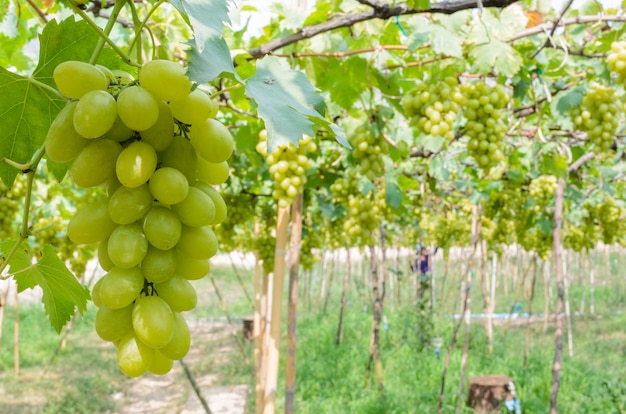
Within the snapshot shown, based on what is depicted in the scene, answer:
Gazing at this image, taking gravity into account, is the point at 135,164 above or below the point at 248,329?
above

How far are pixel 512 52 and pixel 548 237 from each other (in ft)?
17.4

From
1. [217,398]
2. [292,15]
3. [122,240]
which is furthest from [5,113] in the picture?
[217,398]

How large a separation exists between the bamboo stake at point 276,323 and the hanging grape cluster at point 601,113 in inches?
64.0

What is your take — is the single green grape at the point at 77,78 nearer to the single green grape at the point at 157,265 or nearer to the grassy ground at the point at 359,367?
the single green grape at the point at 157,265

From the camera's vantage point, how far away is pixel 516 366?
274 inches

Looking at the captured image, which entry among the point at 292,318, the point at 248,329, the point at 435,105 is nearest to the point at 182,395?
the point at 248,329

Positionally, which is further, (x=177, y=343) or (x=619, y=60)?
(x=619, y=60)

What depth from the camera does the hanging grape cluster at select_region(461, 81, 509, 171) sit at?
2.29 metres

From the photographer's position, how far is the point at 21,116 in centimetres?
73

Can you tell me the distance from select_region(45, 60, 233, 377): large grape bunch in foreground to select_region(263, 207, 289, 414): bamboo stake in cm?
167

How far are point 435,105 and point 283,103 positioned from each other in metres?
1.58

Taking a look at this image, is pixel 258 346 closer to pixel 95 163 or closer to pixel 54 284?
pixel 54 284

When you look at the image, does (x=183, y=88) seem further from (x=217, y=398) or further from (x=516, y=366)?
(x=516, y=366)

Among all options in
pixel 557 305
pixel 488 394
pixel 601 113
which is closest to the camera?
pixel 601 113
